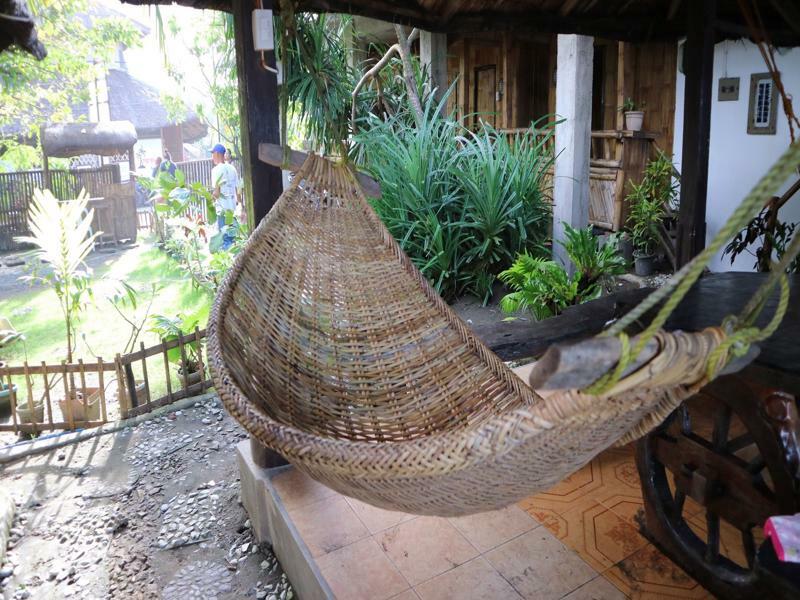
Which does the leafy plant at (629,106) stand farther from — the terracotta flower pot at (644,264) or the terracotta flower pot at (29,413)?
the terracotta flower pot at (29,413)

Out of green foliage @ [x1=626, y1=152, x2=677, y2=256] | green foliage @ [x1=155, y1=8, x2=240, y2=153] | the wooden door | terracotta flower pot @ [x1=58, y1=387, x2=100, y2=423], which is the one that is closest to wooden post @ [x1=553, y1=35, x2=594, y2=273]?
green foliage @ [x1=626, y1=152, x2=677, y2=256]

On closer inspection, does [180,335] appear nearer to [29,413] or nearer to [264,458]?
[29,413]

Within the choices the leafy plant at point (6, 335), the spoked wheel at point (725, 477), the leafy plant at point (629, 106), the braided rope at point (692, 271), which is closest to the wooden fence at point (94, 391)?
the leafy plant at point (6, 335)

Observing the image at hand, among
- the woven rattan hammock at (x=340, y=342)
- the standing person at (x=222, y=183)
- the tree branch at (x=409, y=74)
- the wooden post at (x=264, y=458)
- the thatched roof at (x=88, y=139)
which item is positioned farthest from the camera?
the thatched roof at (x=88, y=139)

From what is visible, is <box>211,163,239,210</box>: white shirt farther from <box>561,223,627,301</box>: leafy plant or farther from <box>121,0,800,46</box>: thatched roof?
<box>121,0,800,46</box>: thatched roof

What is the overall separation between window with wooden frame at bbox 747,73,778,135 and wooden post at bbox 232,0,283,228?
145 inches

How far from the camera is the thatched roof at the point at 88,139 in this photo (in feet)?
33.3

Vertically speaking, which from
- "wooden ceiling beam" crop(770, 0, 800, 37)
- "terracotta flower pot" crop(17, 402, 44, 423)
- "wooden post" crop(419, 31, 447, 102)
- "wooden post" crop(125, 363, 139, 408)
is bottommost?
"terracotta flower pot" crop(17, 402, 44, 423)

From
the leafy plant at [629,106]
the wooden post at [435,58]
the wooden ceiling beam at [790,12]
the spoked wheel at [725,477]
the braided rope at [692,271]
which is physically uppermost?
the wooden post at [435,58]

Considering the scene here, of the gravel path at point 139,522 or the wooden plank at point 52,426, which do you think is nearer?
the gravel path at point 139,522

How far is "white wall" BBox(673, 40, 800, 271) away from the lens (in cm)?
428

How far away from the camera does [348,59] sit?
19.2ft

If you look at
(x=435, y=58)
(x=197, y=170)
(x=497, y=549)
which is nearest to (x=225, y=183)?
(x=435, y=58)

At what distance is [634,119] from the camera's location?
17.7 ft
